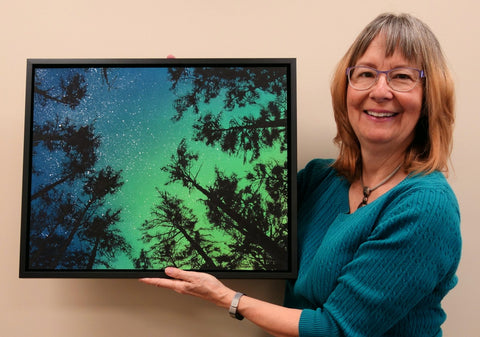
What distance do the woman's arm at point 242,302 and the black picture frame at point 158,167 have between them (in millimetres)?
31

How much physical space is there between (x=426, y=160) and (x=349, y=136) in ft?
0.65

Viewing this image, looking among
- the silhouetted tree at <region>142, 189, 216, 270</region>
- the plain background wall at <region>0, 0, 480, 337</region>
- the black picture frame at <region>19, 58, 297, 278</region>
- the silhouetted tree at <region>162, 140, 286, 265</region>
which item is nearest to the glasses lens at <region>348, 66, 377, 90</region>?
the black picture frame at <region>19, 58, 297, 278</region>

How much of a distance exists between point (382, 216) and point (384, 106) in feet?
0.76

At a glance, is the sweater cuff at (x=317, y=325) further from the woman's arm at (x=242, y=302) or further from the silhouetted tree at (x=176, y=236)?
the silhouetted tree at (x=176, y=236)

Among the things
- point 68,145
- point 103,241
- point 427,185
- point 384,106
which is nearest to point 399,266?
point 427,185

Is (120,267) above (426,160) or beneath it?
beneath

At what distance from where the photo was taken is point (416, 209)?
77cm

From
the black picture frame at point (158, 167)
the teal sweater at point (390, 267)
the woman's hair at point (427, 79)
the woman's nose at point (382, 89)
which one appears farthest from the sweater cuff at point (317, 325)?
the woman's nose at point (382, 89)

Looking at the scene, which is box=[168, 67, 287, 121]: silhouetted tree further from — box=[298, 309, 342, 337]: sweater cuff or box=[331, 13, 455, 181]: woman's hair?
box=[298, 309, 342, 337]: sweater cuff

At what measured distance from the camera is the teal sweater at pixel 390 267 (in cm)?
76

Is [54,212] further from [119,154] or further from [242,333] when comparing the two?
[242,333]

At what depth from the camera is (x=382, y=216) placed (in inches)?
33.1

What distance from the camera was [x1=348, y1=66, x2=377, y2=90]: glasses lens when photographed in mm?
892
